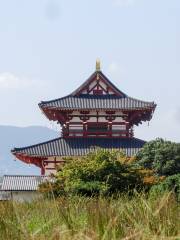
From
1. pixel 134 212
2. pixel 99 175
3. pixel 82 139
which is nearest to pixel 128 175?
pixel 99 175

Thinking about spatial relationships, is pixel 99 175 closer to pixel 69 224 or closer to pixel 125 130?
pixel 125 130

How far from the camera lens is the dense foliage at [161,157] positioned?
2947 cm

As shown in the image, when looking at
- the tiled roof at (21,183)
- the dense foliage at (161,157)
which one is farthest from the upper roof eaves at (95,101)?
the dense foliage at (161,157)

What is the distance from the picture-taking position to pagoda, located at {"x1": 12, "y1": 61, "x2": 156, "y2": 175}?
35062 millimetres

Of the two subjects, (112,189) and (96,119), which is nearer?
(112,189)

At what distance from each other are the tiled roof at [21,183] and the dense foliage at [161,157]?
5794mm

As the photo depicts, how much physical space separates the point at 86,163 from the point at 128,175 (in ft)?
6.61

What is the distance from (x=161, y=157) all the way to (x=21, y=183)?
8.65m

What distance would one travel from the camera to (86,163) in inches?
987

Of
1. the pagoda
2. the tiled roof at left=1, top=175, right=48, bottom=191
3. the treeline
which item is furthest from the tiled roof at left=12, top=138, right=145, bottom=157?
the treeline

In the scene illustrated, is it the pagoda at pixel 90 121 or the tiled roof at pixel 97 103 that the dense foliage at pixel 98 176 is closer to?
the pagoda at pixel 90 121

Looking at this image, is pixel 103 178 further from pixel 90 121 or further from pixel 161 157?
pixel 90 121

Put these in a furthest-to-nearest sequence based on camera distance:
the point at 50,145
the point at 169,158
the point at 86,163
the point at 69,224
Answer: the point at 50,145
the point at 169,158
the point at 86,163
the point at 69,224

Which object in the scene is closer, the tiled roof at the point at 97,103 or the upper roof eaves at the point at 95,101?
the tiled roof at the point at 97,103
